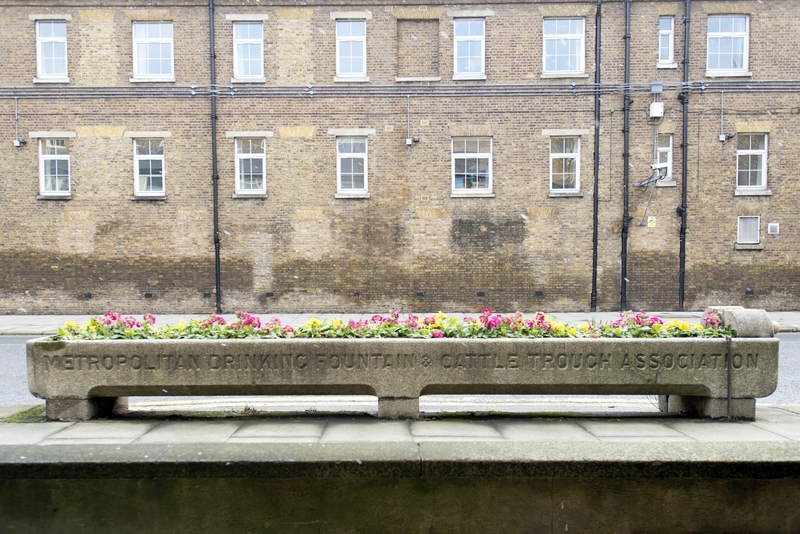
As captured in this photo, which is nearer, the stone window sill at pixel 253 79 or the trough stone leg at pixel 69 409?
the trough stone leg at pixel 69 409

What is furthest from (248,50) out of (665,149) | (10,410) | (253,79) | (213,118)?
(10,410)

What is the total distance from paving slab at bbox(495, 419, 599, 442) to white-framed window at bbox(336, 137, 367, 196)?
12.6 meters

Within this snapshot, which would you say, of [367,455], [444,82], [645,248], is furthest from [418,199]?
[367,455]

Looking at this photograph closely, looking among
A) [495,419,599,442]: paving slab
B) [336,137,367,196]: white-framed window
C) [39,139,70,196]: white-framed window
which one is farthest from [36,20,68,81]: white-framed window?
[495,419,599,442]: paving slab

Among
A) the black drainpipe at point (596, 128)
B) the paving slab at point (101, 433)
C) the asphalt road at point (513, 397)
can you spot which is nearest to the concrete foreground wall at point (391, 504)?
the paving slab at point (101, 433)

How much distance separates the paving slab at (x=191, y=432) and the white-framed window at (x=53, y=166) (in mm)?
15226

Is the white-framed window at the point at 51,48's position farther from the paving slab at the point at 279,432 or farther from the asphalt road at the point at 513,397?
the paving slab at the point at 279,432

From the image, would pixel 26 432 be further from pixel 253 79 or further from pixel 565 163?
pixel 565 163

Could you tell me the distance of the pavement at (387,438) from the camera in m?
3.29

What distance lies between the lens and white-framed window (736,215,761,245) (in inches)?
632

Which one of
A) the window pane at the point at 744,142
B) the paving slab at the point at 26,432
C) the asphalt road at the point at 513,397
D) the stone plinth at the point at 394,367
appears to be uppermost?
the window pane at the point at 744,142

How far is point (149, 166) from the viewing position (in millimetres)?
16156

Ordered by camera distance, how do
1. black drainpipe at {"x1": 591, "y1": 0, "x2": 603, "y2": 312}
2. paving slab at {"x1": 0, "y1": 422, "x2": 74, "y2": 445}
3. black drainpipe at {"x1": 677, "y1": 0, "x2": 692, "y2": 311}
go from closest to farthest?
paving slab at {"x1": 0, "y1": 422, "x2": 74, "y2": 445}, black drainpipe at {"x1": 677, "y1": 0, "x2": 692, "y2": 311}, black drainpipe at {"x1": 591, "y1": 0, "x2": 603, "y2": 312}

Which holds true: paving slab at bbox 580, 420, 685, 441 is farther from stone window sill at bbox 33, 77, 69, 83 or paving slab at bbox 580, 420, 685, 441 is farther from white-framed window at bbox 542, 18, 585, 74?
stone window sill at bbox 33, 77, 69, 83
